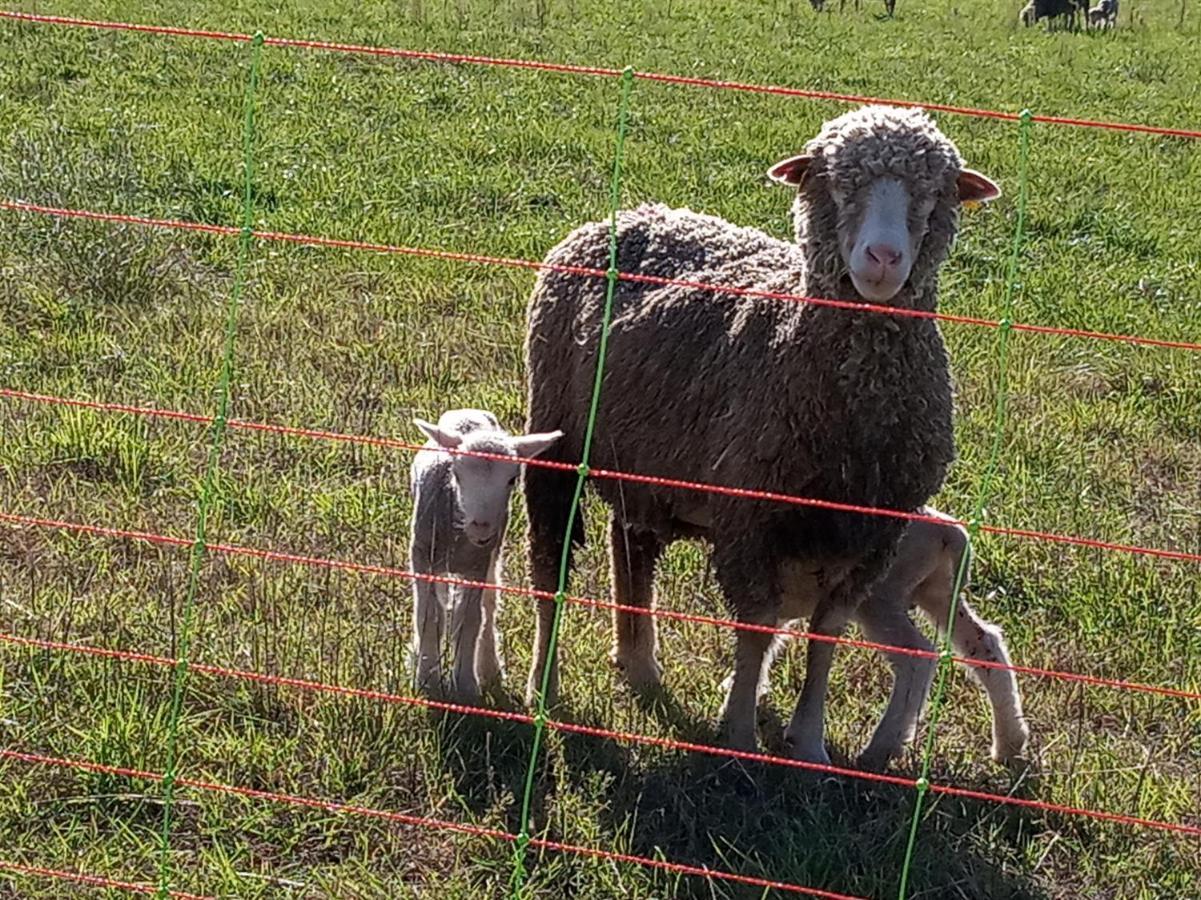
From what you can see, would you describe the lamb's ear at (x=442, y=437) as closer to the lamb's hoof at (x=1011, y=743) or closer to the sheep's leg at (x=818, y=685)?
the sheep's leg at (x=818, y=685)

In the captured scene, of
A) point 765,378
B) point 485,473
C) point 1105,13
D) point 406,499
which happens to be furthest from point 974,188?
point 1105,13

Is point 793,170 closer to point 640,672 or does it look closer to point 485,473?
point 485,473

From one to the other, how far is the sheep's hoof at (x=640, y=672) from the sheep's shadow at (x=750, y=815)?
0.33 meters

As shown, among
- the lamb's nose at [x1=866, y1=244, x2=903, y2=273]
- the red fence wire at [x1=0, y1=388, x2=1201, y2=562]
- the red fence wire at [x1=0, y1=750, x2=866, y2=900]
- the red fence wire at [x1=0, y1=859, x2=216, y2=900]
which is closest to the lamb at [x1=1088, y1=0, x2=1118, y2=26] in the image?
the red fence wire at [x1=0, y1=388, x2=1201, y2=562]

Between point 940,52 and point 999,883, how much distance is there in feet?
51.1

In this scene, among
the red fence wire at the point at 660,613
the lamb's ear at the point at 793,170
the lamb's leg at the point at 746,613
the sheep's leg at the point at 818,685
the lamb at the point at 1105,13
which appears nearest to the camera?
the red fence wire at the point at 660,613

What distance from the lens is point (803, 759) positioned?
4.28 metres

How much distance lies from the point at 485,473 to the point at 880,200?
1.30 metres

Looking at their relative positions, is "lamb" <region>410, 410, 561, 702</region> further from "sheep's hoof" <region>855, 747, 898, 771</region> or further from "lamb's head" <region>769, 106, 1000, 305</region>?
"sheep's hoof" <region>855, 747, 898, 771</region>

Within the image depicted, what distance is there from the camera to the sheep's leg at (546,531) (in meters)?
4.68

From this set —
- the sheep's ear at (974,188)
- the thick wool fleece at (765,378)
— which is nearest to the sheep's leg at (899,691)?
the thick wool fleece at (765,378)

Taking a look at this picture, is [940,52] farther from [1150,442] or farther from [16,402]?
[16,402]

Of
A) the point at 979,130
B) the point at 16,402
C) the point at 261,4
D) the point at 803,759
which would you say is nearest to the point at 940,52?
the point at 979,130

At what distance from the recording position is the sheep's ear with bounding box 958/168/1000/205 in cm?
389
